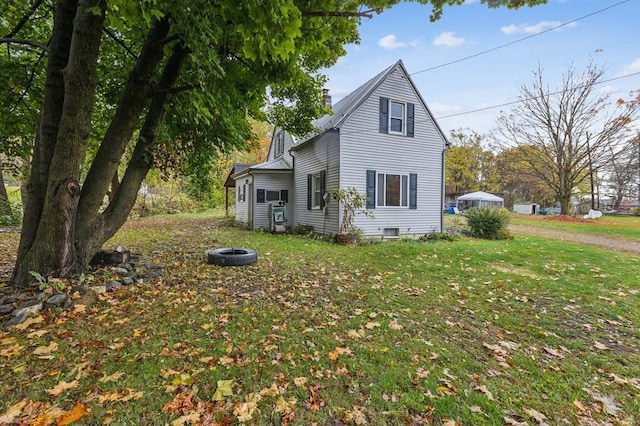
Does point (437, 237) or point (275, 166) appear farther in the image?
point (275, 166)

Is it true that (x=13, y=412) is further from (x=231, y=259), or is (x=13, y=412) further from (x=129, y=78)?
(x=129, y=78)

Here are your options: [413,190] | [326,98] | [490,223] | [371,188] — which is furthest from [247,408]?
[326,98]

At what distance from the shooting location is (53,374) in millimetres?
2422

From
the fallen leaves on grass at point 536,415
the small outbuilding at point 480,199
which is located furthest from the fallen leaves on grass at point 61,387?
the small outbuilding at point 480,199

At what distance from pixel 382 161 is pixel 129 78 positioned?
820 centimetres

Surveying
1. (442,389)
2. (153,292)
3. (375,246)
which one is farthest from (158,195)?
(442,389)

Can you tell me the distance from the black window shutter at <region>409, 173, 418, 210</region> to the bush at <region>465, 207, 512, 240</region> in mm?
2776

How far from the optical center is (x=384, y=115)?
10820 mm

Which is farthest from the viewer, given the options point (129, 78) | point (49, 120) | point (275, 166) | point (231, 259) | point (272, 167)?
point (275, 166)

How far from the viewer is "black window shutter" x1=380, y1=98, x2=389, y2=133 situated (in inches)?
423

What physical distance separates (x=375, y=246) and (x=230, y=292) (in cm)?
559

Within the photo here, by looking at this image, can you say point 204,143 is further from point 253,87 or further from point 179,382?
point 179,382

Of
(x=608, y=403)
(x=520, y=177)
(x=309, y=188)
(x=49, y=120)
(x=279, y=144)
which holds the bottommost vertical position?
(x=608, y=403)

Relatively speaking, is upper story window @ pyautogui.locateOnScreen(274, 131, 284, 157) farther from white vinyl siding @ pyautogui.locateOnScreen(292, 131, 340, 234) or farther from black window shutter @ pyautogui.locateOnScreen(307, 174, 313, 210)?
black window shutter @ pyautogui.locateOnScreen(307, 174, 313, 210)
